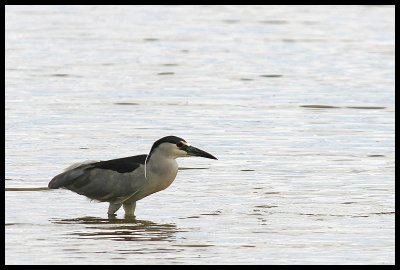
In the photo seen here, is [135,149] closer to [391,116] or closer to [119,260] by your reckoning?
[391,116]

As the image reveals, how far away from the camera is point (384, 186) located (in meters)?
16.5

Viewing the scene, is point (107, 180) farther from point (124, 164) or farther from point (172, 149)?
point (172, 149)

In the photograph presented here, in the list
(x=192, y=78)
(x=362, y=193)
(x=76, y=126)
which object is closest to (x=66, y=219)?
(x=362, y=193)

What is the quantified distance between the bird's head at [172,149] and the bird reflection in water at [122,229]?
81cm

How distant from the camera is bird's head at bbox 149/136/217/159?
49.6ft

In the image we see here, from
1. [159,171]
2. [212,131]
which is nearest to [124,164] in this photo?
[159,171]

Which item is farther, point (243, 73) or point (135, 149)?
point (243, 73)

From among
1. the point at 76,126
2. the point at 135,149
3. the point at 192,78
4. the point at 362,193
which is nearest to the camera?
the point at 362,193

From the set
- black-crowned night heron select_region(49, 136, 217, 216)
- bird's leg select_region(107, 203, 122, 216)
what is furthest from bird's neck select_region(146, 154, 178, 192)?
bird's leg select_region(107, 203, 122, 216)

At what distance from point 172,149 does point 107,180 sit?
80cm

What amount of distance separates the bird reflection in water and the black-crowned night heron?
270mm

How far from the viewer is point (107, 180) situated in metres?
15.1

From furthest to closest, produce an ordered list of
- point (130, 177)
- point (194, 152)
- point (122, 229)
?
point (194, 152) → point (130, 177) → point (122, 229)

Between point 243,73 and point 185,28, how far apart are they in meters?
8.06
